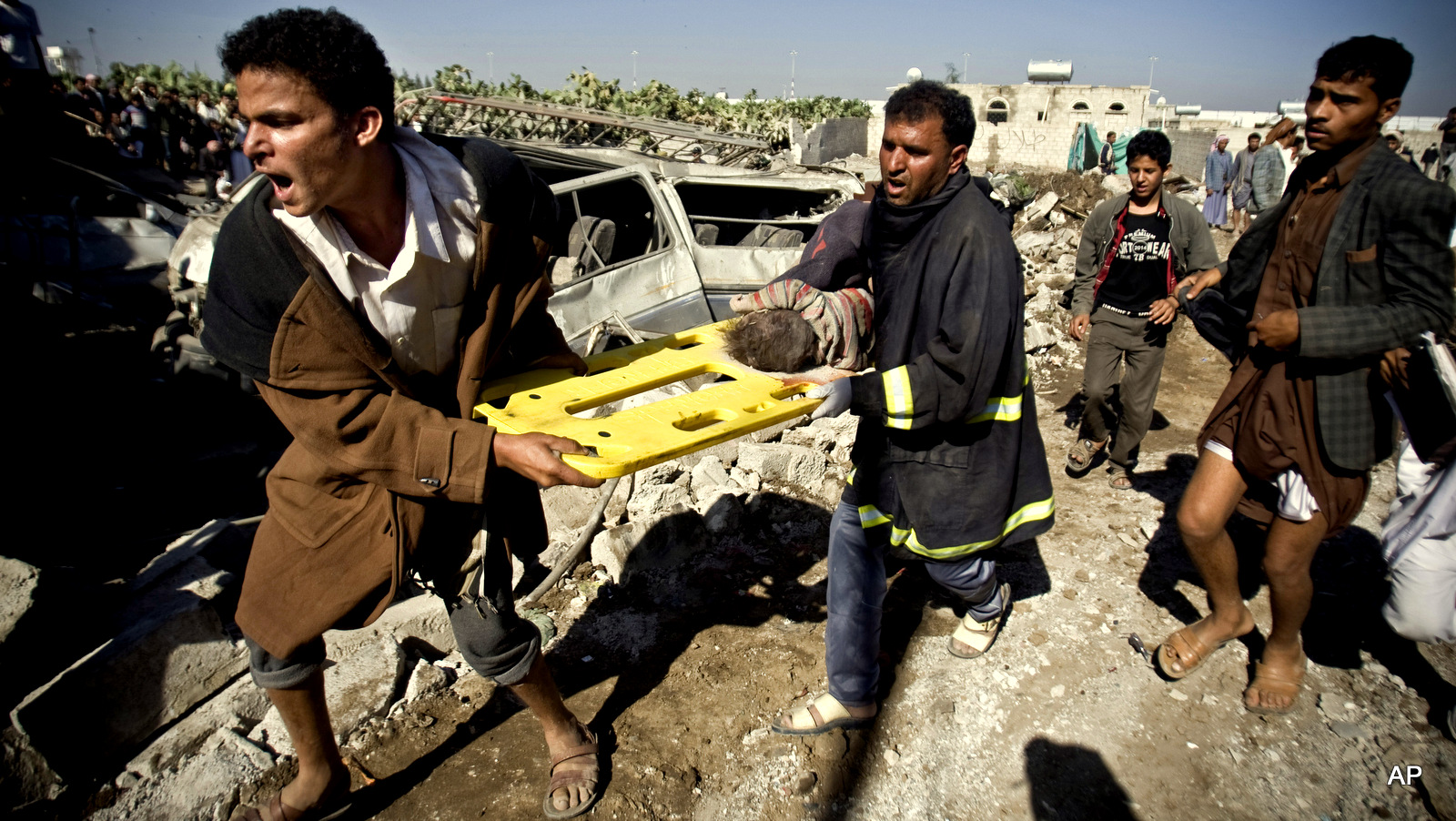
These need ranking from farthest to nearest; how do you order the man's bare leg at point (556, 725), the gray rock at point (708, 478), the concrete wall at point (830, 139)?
the concrete wall at point (830, 139), the gray rock at point (708, 478), the man's bare leg at point (556, 725)

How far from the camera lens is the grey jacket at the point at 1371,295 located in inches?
77.4

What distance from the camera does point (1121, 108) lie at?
74.3ft

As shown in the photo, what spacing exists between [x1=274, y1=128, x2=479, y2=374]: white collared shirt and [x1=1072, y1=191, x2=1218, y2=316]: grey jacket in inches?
132

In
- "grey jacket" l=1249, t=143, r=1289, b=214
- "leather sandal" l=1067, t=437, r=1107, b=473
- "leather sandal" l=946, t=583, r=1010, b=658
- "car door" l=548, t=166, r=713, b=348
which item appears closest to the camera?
"leather sandal" l=946, t=583, r=1010, b=658

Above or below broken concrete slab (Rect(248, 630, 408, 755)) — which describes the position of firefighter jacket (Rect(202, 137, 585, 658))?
above

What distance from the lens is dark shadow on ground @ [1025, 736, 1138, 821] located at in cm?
211

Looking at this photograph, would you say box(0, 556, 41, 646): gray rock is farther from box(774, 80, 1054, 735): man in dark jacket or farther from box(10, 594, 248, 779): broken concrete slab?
box(774, 80, 1054, 735): man in dark jacket

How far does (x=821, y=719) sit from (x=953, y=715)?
47cm

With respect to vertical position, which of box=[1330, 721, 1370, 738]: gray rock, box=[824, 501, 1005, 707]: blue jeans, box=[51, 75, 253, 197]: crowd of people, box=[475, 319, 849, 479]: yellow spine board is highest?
box=[51, 75, 253, 197]: crowd of people

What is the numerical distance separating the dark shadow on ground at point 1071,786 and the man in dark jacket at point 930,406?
1.61 ft

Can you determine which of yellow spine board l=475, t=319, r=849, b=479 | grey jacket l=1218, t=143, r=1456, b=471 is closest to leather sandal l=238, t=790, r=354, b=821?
yellow spine board l=475, t=319, r=849, b=479

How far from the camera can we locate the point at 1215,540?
240 centimetres

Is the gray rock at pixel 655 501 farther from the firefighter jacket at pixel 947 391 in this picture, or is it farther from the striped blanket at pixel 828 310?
the striped blanket at pixel 828 310

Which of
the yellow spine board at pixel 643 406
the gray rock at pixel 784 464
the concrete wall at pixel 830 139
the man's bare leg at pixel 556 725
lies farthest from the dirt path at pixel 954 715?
the concrete wall at pixel 830 139
